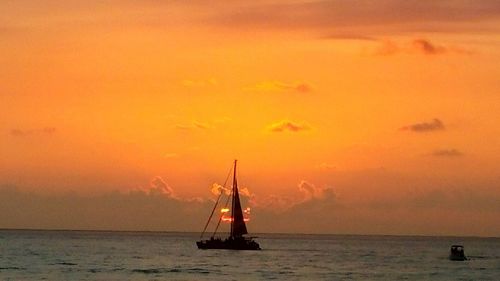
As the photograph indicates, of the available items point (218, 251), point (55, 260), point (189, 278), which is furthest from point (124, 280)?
point (218, 251)

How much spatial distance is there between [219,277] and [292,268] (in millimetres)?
23910

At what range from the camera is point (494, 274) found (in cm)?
A: 12319

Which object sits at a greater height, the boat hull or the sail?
the sail

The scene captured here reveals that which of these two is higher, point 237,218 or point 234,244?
point 237,218

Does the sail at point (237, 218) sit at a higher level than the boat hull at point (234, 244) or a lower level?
higher

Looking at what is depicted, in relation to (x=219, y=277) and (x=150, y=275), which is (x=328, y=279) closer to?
(x=219, y=277)

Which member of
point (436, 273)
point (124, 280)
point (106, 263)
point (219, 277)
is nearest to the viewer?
point (124, 280)

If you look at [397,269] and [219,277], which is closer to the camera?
[219,277]

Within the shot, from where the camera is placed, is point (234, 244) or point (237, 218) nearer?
point (237, 218)

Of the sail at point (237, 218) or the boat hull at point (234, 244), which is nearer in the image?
the sail at point (237, 218)

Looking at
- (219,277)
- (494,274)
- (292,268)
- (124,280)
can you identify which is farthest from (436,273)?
(124,280)

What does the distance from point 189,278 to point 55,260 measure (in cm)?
4352

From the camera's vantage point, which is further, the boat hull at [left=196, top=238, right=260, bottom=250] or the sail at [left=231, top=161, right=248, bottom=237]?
the boat hull at [left=196, top=238, right=260, bottom=250]

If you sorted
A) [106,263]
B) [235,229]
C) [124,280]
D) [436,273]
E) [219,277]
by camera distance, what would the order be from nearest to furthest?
[124,280] < [219,277] < [436,273] < [106,263] < [235,229]
